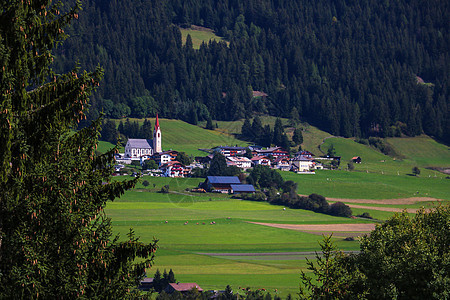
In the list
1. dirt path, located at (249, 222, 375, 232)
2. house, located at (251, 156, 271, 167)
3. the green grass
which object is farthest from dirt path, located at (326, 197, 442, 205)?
house, located at (251, 156, 271, 167)

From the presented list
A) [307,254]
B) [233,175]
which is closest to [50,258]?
[307,254]

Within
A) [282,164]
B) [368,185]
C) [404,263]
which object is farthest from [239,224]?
[282,164]

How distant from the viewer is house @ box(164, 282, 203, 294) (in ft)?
205

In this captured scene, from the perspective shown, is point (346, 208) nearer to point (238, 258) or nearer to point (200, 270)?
point (238, 258)

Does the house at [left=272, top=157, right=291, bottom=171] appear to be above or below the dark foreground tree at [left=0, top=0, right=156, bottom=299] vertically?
above

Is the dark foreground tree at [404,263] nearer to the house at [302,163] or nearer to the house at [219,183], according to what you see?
the house at [219,183]

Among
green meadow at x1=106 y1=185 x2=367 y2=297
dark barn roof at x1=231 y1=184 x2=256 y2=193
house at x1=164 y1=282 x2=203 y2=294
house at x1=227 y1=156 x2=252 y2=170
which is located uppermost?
house at x1=227 y1=156 x2=252 y2=170

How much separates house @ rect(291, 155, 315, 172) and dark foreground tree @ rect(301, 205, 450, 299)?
510ft

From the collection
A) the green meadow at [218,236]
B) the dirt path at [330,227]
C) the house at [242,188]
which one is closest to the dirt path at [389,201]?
the green meadow at [218,236]

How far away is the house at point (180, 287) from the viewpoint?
62.5m

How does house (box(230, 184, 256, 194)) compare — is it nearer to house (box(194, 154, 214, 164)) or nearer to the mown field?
the mown field

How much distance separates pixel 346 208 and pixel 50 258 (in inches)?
4528

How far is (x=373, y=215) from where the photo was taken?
12494cm

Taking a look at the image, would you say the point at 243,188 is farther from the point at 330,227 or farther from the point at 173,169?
the point at 330,227
